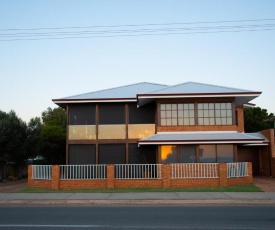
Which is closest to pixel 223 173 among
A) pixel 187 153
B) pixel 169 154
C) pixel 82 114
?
pixel 187 153

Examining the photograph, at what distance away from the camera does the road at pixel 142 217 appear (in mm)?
8984

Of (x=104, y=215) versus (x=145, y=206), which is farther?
(x=145, y=206)

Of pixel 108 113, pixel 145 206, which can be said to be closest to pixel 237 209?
pixel 145 206

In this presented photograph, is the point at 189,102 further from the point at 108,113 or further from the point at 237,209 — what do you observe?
the point at 237,209

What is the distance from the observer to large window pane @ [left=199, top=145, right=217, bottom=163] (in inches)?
800

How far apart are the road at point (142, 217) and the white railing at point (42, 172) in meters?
6.22

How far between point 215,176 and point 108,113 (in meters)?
8.49

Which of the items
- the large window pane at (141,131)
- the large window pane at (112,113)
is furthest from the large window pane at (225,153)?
the large window pane at (112,113)

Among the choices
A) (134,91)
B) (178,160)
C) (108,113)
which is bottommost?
(178,160)

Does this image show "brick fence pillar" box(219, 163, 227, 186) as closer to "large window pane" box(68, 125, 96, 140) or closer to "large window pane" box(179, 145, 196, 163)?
"large window pane" box(179, 145, 196, 163)

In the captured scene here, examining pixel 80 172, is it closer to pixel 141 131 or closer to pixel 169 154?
pixel 169 154

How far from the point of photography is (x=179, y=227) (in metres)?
8.77

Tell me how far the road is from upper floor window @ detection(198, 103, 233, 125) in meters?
8.84

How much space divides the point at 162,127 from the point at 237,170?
16.3 feet
